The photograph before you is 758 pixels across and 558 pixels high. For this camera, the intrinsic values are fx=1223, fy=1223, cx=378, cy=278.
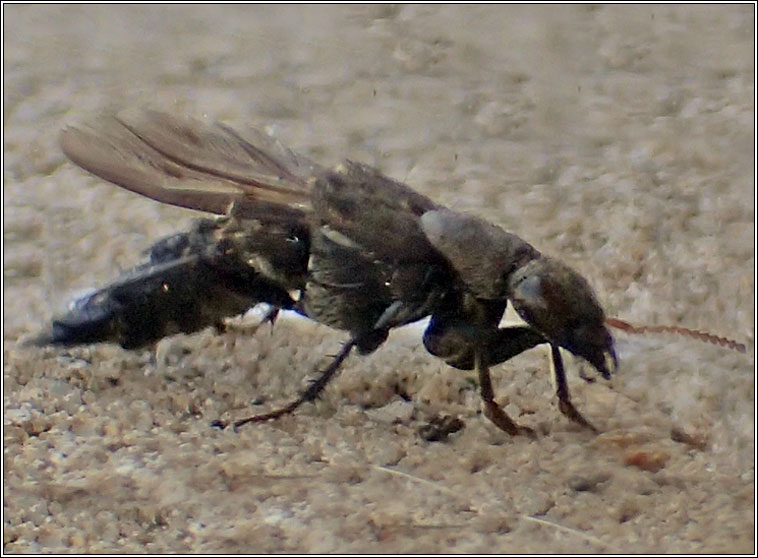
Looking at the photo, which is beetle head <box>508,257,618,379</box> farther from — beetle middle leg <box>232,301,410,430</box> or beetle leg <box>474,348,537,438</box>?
beetle middle leg <box>232,301,410,430</box>

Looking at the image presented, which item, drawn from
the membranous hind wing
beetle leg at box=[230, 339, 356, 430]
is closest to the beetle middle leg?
beetle leg at box=[230, 339, 356, 430]

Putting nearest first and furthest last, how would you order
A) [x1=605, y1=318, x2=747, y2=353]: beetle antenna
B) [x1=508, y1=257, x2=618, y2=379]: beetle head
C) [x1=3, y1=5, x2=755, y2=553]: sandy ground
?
1. [x1=3, y1=5, x2=755, y2=553]: sandy ground
2. [x1=508, y1=257, x2=618, y2=379]: beetle head
3. [x1=605, y1=318, x2=747, y2=353]: beetle antenna

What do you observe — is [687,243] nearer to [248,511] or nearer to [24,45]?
[248,511]

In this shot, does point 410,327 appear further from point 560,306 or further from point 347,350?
point 560,306

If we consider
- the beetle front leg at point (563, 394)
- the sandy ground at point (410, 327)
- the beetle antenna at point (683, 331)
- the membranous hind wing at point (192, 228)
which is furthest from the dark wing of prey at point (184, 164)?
the beetle antenna at point (683, 331)

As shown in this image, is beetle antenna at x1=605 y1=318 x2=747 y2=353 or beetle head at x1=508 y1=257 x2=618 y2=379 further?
beetle antenna at x1=605 y1=318 x2=747 y2=353

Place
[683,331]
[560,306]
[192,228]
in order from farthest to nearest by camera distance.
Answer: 1. [192,228]
2. [683,331]
3. [560,306]

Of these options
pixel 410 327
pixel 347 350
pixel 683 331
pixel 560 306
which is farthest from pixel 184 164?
pixel 683 331

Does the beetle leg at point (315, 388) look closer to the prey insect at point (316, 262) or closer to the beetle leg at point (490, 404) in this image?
the prey insect at point (316, 262)
